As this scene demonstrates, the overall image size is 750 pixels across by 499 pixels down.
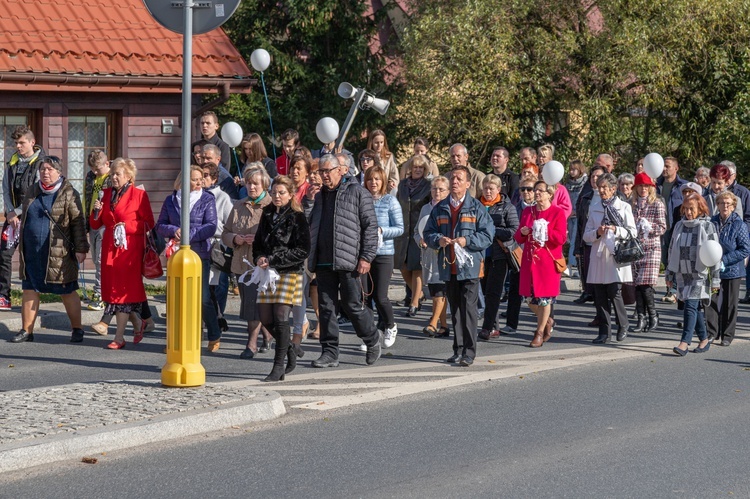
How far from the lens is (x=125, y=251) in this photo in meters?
11.7

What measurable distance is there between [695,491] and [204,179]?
628 cm

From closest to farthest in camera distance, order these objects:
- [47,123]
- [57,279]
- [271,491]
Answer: [271,491] < [57,279] < [47,123]

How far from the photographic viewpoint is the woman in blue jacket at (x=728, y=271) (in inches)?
495

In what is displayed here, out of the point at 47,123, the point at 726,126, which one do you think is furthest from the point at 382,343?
the point at 726,126

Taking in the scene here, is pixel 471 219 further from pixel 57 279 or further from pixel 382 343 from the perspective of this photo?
pixel 57 279

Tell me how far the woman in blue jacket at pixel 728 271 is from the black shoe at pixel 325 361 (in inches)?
160

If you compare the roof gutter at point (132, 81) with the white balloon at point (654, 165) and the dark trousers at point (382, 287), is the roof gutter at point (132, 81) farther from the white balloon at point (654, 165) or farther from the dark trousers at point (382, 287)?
the dark trousers at point (382, 287)

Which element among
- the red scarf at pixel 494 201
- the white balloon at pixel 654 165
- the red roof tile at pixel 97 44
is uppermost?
the red roof tile at pixel 97 44

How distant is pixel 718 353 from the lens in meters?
12.0

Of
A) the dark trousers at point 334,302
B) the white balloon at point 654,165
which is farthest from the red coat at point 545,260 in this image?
the white balloon at point 654,165

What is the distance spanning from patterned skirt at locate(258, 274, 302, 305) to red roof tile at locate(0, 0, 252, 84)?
8.61 m

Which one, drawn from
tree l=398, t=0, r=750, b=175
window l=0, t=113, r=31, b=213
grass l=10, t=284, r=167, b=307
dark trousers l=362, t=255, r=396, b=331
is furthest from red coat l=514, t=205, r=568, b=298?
tree l=398, t=0, r=750, b=175

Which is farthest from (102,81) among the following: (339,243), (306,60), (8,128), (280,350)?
(306,60)

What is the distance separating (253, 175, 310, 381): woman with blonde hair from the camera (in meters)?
9.92
